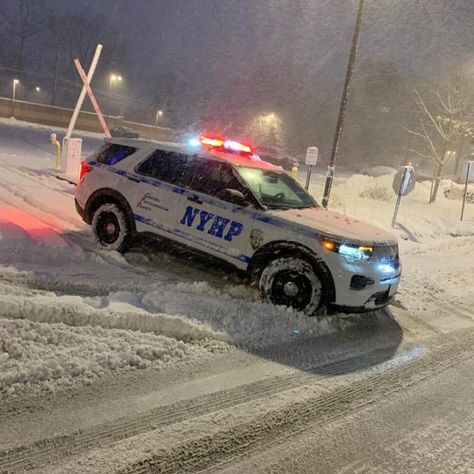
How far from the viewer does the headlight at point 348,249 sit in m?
5.53

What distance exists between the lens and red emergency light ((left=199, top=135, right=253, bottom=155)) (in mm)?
7023

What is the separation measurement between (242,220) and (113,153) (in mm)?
2514

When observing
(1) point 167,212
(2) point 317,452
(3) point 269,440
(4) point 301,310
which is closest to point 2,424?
(3) point 269,440

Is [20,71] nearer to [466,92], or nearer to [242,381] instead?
[466,92]

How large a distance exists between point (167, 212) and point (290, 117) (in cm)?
6789

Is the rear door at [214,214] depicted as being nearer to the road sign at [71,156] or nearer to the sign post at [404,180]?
the sign post at [404,180]

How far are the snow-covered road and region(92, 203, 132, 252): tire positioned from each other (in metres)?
0.22

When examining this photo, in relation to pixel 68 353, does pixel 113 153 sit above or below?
above

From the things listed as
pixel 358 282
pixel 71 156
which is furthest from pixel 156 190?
pixel 71 156

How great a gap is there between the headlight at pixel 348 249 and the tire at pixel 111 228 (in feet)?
9.20

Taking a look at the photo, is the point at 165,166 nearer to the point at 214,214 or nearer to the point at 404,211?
the point at 214,214

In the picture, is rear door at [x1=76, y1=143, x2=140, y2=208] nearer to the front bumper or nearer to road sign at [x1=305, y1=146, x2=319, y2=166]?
the front bumper

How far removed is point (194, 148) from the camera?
691 centimetres

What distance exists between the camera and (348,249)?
554 cm
